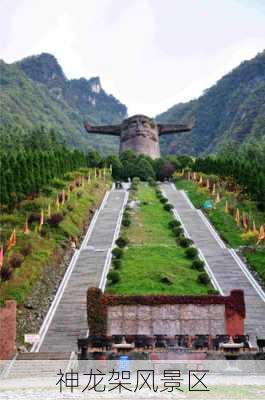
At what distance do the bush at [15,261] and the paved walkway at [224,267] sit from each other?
8651 millimetres

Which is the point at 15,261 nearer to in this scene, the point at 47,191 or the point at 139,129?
the point at 47,191

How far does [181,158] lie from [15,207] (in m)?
40.3

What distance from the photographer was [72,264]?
34.2m

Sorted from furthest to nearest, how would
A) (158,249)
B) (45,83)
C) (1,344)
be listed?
(45,83), (158,249), (1,344)

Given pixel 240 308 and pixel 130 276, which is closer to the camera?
pixel 240 308

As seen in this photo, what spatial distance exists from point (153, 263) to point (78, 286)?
165 inches

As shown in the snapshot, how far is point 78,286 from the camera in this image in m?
30.3

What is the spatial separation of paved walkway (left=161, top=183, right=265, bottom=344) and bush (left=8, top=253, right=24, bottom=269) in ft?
28.4

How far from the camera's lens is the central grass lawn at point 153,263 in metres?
28.6

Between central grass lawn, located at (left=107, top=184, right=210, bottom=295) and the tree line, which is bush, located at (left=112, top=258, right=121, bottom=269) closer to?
central grass lawn, located at (left=107, top=184, right=210, bottom=295)

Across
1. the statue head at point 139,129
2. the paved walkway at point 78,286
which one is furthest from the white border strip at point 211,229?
the statue head at point 139,129

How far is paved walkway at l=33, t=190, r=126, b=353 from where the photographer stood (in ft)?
80.2

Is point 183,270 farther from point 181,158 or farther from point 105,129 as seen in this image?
point 105,129

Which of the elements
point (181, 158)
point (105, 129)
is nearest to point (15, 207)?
point (181, 158)
